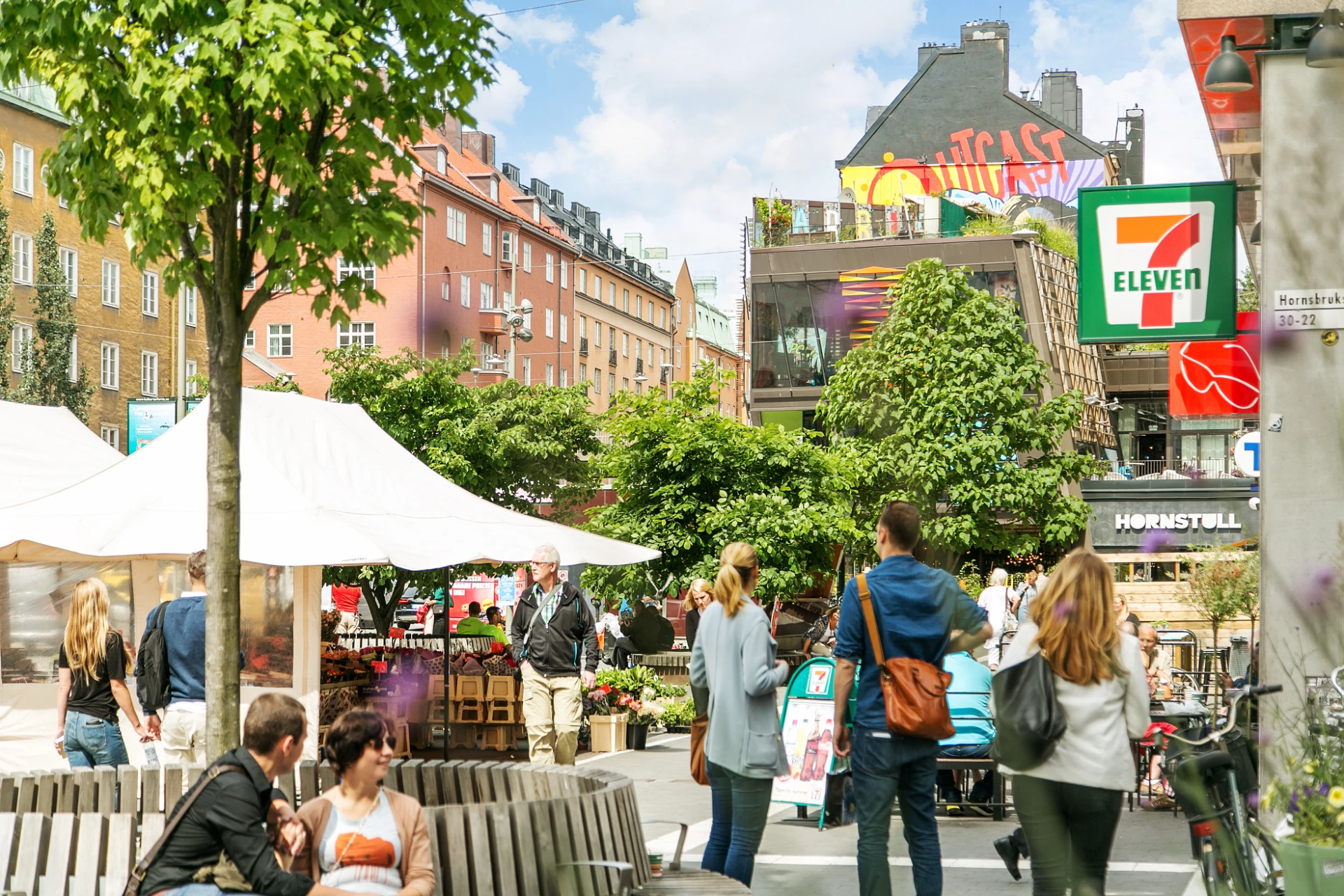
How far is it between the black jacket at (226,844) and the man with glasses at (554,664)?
22.9ft

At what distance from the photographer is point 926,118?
197 feet

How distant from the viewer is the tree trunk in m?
5.64

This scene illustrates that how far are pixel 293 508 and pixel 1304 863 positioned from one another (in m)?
8.21

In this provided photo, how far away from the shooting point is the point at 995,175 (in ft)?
190

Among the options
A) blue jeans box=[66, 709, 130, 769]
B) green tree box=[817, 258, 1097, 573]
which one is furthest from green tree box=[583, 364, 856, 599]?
blue jeans box=[66, 709, 130, 769]

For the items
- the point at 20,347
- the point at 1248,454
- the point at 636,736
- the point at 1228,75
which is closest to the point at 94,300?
the point at 20,347

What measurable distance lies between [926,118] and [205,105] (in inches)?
2254

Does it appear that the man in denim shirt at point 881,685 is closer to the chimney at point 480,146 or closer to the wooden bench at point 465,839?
the wooden bench at point 465,839

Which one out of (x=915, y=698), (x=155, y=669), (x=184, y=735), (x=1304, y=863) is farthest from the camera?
(x=155, y=669)

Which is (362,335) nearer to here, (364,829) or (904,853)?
(904,853)

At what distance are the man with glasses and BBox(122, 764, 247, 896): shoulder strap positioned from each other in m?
6.97

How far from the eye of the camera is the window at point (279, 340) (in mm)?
65562

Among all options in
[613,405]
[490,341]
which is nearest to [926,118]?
[490,341]

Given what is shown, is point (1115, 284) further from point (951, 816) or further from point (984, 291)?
point (984, 291)
